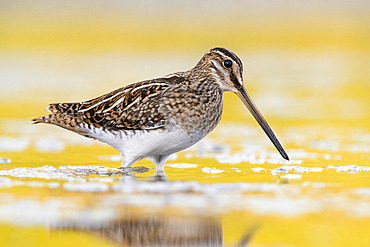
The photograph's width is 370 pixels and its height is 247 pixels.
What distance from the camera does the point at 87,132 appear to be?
9.41 metres

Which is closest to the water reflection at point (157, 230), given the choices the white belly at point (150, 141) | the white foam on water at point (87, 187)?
the white foam on water at point (87, 187)

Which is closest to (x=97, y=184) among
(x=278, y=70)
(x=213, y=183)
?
(x=213, y=183)

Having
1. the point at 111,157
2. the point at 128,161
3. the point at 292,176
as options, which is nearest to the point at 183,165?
the point at 128,161

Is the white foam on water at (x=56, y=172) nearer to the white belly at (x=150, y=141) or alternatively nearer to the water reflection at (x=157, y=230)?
the white belly at (x=150, y=141)

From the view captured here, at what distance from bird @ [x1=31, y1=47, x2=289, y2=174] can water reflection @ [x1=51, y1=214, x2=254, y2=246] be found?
2.19m

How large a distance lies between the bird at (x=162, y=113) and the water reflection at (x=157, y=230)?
7.18 feet

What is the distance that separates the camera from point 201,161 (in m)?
10.0

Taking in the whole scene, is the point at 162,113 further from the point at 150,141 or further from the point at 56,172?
the point at 56,172

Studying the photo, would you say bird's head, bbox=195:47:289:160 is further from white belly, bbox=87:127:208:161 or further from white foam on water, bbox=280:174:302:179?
white foam on water, bbox=280:174:302:179

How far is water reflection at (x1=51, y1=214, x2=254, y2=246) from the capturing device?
6082 mm

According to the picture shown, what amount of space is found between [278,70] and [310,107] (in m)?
6.07

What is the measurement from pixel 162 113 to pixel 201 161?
1358mm

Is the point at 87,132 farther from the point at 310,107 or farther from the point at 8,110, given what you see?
the point at 310,107

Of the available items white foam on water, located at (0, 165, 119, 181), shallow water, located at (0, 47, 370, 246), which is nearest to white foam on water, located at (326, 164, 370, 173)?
shallow water, located at (0, 47, 370, 246)
